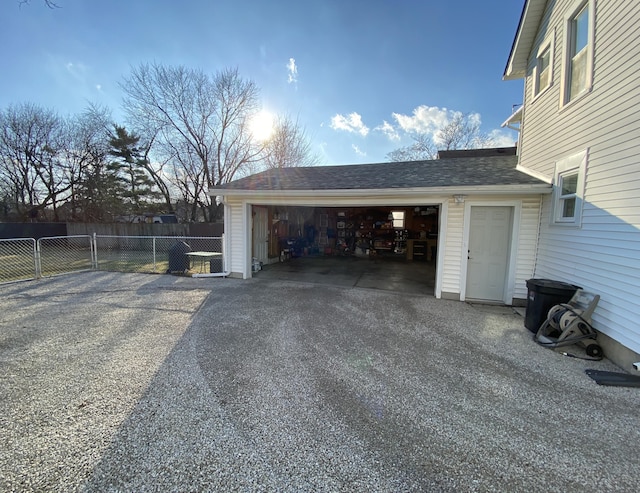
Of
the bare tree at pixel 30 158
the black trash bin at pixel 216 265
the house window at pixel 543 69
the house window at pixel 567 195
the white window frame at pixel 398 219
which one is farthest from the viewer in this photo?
the bare tree at pixel 30 158

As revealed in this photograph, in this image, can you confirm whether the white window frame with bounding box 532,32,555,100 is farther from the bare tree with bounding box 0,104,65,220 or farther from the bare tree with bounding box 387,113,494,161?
the bare tree with bounding box 0,104,65,220

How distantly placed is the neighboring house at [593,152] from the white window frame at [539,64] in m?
Result: 0.02

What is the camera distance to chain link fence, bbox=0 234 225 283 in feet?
27.1

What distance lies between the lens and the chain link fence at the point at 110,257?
325 inches

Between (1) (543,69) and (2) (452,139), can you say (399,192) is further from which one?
(2) (452,139)

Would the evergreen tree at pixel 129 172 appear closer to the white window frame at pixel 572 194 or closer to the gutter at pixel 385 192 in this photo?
the gutter at pixel 385 192

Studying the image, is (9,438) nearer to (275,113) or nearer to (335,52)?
(335,52)

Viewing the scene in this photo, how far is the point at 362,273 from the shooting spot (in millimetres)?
8977

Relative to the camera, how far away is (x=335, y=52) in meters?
9.30

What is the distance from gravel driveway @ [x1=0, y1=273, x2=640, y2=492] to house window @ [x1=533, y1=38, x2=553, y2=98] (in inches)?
198

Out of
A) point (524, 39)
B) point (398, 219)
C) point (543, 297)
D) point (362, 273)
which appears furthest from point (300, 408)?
point (398, 219)

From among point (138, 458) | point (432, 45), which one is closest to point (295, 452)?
point (138, 458)

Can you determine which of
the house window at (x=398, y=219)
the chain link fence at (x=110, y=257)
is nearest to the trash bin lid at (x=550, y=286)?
the chain link fence at (x=110, y=257)

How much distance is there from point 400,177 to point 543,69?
3.59 metres
